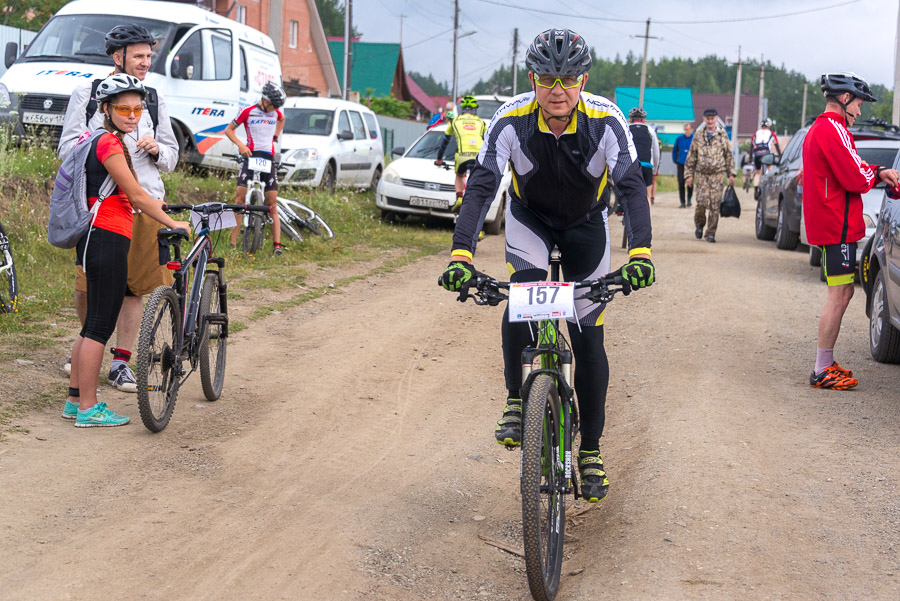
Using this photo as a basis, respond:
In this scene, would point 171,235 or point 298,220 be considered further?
point 298,220

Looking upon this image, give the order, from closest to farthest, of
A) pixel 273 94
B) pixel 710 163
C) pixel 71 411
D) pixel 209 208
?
pixel 71 411 → pixel 209 208 → pixel 273 94 → pixel 710 163

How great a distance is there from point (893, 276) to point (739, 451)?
2681 mm

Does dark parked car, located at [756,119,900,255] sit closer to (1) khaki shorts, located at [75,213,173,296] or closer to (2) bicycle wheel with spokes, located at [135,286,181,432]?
(1) khaki shorts, located at [75,213,173,296]

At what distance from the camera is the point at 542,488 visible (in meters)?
3.76

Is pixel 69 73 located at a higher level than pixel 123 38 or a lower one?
higher

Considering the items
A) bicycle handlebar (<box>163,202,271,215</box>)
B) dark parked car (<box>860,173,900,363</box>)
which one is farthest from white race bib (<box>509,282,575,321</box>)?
dark parked car (<box>860,173,900,363</box>)

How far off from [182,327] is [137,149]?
3.88 ft

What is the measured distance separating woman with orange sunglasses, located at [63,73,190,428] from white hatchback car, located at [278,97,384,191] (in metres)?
10.6

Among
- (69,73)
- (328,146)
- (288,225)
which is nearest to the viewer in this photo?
(69,73)

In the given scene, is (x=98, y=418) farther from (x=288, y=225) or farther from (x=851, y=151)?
(x=288, y=225)

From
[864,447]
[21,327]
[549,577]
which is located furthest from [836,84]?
[21,327]

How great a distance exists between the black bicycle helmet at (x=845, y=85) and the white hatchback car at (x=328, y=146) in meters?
10.6

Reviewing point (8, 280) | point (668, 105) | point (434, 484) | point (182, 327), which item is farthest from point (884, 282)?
point (668, 105)

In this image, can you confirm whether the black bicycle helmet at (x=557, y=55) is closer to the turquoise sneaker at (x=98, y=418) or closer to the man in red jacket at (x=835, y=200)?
the turquoise sneaker at (x=98, y=418)
